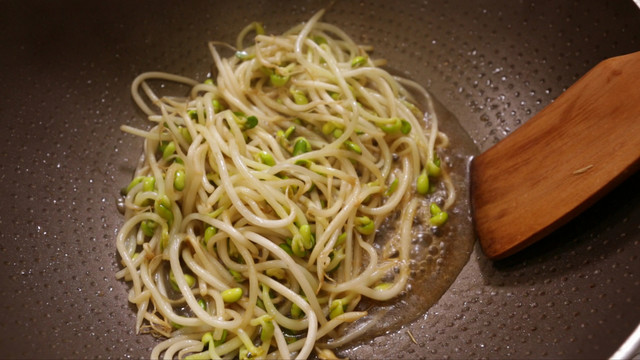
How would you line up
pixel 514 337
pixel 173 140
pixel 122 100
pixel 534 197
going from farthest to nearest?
pixel 122 100
pixel 173 140
pixel 534 197
pixel 514 337

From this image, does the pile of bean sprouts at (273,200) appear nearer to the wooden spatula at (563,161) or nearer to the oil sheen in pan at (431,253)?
the oil sheen in pan at (431,253)

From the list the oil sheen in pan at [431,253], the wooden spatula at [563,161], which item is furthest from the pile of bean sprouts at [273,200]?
the wooden spatula at [563,161]

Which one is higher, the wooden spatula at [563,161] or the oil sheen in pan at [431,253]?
the wooden spatula at [563,161]

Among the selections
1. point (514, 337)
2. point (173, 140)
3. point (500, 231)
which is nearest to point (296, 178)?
point (173, 140)

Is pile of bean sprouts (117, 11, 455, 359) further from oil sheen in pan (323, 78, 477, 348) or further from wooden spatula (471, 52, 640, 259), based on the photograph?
wooden spatula (471, 52, 640, 259)

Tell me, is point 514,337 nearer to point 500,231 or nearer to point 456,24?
point 500,231

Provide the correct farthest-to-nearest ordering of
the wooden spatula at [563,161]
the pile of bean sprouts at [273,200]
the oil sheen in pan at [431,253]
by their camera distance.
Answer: the oil sheen in pan at [431,253] → the pile of bean sprouts at [273,200] → the wooden spatula at [563,161]
